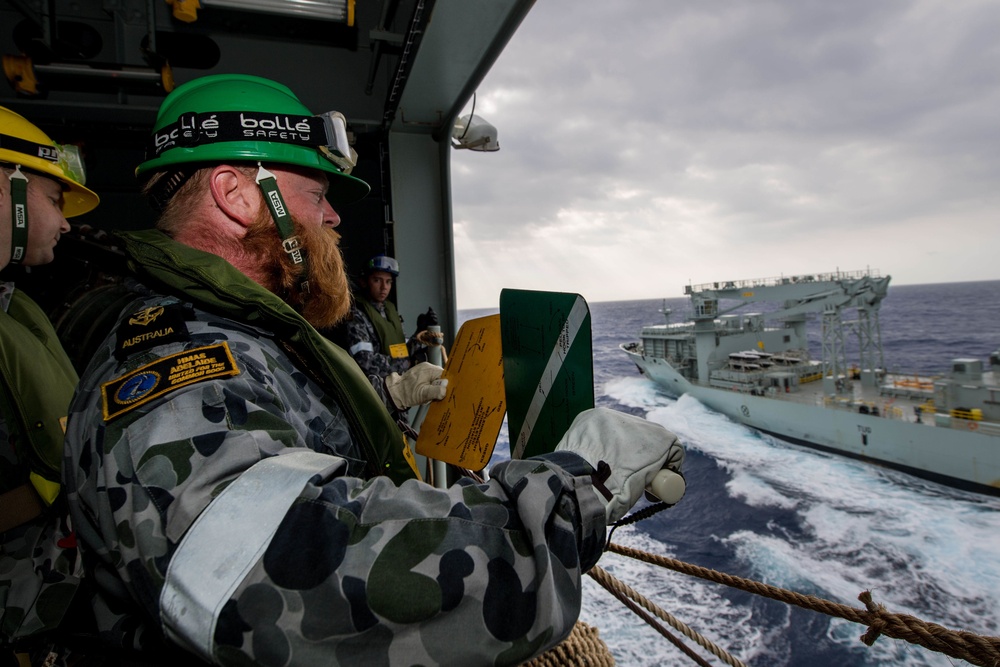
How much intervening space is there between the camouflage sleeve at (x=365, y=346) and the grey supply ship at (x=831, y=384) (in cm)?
1855

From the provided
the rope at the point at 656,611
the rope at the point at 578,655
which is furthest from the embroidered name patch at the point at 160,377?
the rope at the point at 578,655

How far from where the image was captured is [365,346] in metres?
4.27

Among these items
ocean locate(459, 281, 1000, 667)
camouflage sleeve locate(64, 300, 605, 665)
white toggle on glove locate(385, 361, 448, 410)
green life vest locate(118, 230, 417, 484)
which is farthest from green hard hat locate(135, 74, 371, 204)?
ocean locate(459, 281, 1000, 667)

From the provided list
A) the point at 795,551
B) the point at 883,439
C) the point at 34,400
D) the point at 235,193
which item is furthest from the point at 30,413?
the point at 883,439

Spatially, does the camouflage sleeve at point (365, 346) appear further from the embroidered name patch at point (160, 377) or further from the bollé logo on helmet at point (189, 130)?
the embroidered name patch at point (160, 377)

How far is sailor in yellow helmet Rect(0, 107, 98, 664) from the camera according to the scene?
1437mm

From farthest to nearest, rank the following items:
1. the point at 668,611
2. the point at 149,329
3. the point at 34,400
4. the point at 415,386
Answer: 1. the point at 668,611
2. the point at 415,386
3. the point at 34,400
4. the point at 149,329

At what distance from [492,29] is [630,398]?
91.1 ft

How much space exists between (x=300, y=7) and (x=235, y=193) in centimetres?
271

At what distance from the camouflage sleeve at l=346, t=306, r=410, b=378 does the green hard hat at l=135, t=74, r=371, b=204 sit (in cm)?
260

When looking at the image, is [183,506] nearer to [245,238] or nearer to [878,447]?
[245,238]

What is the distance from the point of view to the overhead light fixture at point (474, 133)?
4.41 m

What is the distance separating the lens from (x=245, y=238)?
1.33 meters

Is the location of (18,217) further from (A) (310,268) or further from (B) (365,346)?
(B) (365,346)
